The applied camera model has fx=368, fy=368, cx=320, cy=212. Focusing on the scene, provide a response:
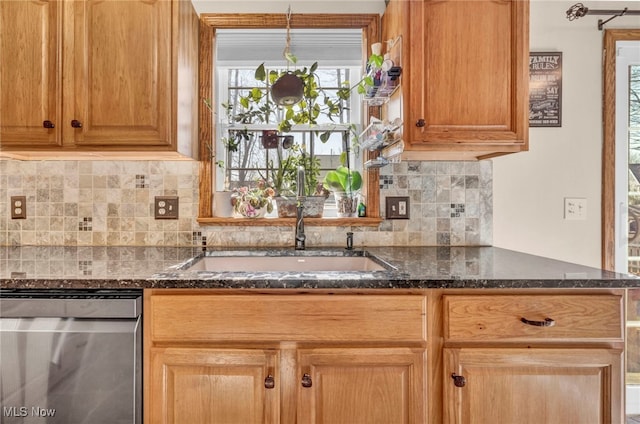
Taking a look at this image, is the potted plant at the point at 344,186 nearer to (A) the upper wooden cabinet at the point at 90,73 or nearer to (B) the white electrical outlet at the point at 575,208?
(A) the upper wooden cabinet at the point at 90,73

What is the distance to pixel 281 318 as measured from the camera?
1.12m

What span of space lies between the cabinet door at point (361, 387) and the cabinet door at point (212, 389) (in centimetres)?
11

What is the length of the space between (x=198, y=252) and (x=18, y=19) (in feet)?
3.96

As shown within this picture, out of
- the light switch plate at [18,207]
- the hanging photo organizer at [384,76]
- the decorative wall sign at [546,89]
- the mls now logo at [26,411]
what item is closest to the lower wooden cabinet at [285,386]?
the mls now logo at [26,411]

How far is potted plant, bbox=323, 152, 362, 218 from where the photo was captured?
6.17ft

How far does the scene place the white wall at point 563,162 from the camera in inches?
73.2

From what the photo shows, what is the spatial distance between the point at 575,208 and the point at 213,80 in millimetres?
1947

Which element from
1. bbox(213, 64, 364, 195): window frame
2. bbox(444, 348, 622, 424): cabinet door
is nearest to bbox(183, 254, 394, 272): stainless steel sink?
bbox(213, 64, 364, 195): window frame

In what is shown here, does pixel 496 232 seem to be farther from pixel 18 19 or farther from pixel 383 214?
pixel 18 19

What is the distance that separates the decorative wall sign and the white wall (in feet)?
0.10

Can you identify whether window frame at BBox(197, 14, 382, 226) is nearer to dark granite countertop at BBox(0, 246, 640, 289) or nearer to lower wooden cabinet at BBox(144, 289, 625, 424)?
dark granite countertop at BBox(0, 246, 640, 289)

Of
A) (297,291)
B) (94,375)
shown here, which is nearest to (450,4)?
(297,291)

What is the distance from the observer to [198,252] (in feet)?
5.63

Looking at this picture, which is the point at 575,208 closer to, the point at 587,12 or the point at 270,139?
the point at 587,12
